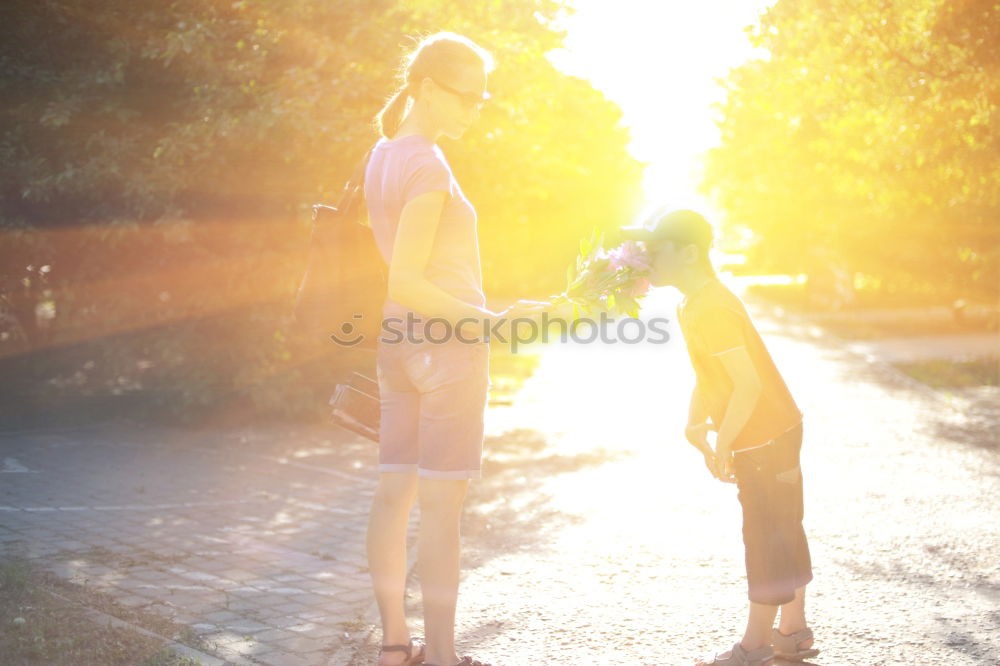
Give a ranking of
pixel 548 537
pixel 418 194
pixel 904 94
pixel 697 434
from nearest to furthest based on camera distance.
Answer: pixel 418 194
pixel 697 434
pixel 548 537
pixel 904 94

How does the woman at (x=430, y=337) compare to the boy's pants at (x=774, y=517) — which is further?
the boy's pants at (x=774, y=517)

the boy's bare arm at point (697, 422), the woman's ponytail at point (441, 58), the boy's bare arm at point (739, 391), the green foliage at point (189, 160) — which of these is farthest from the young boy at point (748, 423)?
the green foliage at point (189, 160)

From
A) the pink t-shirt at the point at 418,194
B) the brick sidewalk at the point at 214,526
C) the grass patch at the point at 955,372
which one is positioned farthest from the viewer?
the grass patch at the point at 955,372

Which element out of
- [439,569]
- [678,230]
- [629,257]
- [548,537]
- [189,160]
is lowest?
[548,537]

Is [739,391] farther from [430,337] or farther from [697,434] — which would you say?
[430,337]

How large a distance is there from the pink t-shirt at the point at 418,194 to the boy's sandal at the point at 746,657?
1.57 metres

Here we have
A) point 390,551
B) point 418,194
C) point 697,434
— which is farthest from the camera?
point 697,434

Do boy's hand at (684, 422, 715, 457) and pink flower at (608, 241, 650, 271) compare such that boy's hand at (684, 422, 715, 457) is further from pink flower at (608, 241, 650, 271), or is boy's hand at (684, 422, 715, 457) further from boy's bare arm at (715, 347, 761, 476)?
pink flower at (608, 241, 650, 271)

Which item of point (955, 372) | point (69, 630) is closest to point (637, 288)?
point (69, 630)

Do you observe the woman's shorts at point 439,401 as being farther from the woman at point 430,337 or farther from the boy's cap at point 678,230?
the boy's cap at point 678,230

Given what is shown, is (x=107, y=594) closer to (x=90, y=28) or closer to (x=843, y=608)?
(x=843, y=608)

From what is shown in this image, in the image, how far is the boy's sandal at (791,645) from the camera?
4477 millimetres

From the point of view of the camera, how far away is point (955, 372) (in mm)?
17094

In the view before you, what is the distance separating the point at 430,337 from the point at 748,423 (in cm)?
129
